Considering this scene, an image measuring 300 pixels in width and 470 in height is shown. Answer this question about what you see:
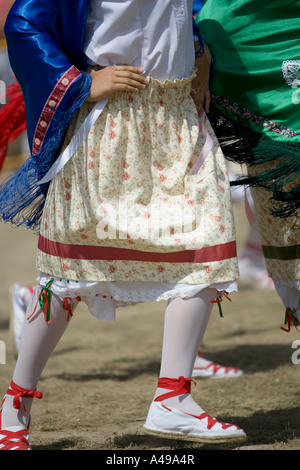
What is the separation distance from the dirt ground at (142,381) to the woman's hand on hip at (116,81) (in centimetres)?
105

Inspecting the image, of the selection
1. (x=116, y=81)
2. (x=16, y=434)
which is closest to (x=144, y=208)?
(x=116, y=81)

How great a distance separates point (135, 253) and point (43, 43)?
2.08 feet

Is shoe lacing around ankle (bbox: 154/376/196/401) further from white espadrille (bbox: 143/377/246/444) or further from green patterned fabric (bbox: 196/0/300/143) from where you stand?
green patterned fabric (bbox: 196/0/300/143)

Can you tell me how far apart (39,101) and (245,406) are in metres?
1.37

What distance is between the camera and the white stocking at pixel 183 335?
7.26 feet

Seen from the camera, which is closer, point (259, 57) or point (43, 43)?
point (43, 43)

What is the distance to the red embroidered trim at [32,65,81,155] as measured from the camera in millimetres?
2191

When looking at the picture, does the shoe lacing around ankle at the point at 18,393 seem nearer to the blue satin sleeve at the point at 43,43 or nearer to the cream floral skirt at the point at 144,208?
the cream floral skirt at the point at 144,208

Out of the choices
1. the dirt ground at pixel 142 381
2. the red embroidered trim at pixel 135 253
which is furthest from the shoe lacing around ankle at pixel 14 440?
the red embroidered trim at pixel 135 253

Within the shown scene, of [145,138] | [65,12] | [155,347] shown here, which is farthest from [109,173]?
[155,347]

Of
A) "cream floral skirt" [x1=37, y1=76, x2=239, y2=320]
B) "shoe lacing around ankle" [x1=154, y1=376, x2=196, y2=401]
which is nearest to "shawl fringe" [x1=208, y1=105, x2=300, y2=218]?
"cream floral skirt" [x1=37, y1=76, x2=239, y2=320]

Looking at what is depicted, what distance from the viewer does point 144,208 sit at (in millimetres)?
2205

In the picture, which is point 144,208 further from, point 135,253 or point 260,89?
point 260,89

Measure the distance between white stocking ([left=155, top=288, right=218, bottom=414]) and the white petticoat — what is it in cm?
3
